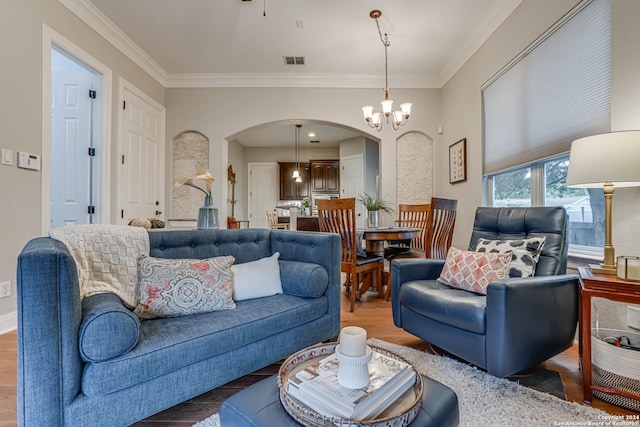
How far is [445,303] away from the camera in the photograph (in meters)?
1.75

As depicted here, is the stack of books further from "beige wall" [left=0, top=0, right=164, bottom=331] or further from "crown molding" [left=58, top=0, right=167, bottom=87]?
"crown molding" [left=58, top=0, right=167, bottom=87]

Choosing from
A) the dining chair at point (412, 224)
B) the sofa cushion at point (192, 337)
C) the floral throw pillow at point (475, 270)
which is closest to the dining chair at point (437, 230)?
the dining chair at point (412, 224)

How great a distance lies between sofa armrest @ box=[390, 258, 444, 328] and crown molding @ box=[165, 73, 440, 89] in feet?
11.1

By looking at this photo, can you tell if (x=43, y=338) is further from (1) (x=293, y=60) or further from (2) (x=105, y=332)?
(1) (x=293, y=60)

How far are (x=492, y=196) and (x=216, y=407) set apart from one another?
11.3 feet

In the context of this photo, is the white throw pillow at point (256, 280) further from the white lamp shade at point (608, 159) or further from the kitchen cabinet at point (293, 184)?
the kitchen cabinet at point (293, 184)

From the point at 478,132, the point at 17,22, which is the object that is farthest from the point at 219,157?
the point at 478,132

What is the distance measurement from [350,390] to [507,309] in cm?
104

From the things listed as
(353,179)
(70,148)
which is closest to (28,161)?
(70,148)

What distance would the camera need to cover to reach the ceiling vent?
4117 millimetres

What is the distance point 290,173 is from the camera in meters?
8.02

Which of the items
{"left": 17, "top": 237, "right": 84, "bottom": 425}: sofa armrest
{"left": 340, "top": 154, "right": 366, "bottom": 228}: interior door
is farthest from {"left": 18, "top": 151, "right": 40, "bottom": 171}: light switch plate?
{"left": 340, "top": 154, "right": 366, "bottom": 228}: interior door

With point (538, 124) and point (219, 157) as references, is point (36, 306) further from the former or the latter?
point (219, 157)

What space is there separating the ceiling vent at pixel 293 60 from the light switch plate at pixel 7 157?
10.3 feet
